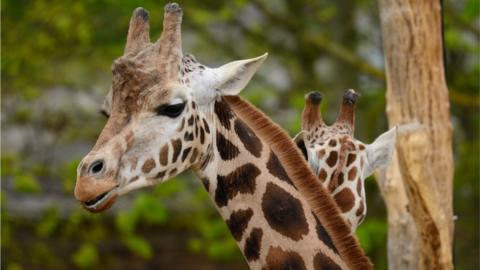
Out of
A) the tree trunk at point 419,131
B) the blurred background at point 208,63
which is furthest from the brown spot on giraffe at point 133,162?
the blurred background at point 208,63

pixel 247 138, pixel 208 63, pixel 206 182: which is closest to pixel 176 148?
pixel 206 182

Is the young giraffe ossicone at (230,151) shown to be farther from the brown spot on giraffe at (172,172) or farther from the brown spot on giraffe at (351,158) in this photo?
the brown spot on giraffe at (351,158)

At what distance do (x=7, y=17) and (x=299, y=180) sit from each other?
7.48 metres

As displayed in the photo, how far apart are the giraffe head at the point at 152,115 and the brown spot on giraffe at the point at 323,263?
26.6 inches

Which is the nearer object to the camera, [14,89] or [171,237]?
[14,89]

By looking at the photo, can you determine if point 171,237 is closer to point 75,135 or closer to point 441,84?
point 75,135

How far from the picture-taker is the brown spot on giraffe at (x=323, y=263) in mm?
4465

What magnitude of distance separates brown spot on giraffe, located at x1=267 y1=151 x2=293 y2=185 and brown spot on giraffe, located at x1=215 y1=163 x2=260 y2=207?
0.06 m

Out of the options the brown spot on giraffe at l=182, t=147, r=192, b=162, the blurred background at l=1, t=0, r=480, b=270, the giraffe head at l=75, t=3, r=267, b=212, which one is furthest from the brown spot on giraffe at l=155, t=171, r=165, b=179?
the blurred background at l=1, t=0, r=480, b=270

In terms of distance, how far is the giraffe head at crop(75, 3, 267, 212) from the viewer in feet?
13.5

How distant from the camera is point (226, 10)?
11398 millimetres

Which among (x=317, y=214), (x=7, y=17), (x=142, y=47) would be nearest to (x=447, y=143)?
(x=317, y=214)

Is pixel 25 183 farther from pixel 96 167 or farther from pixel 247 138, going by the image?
pixel 96 167

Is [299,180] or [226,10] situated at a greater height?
[226,10]
